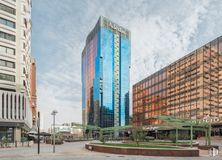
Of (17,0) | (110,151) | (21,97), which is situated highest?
(17,0)

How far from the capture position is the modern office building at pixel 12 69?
264ft

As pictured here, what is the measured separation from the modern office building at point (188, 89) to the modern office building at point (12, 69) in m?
35.5

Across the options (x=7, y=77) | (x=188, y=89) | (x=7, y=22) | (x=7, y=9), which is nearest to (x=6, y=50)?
(x=7, y=77)

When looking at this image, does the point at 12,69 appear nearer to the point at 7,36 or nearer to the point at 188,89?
the point at 7,36

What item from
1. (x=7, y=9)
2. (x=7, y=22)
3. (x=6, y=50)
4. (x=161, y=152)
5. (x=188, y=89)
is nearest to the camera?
(x=161, y=152)

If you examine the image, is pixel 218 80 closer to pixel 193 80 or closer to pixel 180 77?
pixel 193 80

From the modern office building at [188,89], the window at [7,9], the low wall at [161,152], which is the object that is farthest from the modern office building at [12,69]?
the low wall at [161,152]

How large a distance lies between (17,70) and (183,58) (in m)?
57.2

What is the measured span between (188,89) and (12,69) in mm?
57156

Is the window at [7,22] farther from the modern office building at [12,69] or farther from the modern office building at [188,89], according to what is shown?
the modern office building at [188,89]

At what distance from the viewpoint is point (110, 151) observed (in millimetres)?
41719

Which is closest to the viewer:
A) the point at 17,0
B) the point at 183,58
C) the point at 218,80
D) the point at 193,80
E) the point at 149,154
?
the point at 149,154

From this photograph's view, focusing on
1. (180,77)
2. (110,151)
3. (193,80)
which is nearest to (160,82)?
(180,77)

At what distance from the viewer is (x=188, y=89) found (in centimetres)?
11519
